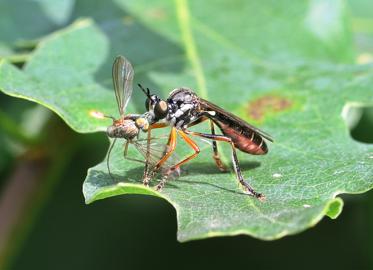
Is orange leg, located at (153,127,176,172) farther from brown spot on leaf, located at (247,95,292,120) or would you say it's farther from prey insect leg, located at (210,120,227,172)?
brown spot on leaf, located at (247,95,292,120)

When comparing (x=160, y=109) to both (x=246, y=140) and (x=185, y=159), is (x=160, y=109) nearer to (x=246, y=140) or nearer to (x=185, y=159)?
(x=185, y=159)

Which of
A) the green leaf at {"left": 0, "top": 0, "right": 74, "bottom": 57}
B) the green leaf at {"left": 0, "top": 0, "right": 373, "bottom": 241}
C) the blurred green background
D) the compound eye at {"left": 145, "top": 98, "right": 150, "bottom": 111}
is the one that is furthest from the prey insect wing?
the green leaf at {"left": 0, "top": 0, "right": 74, "bottom": 57}

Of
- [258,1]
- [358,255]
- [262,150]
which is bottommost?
[262,150]

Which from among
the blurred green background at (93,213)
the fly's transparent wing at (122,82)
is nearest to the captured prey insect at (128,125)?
the fly's transparent wing at (122,82)

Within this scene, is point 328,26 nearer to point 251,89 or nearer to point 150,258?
point 251,89

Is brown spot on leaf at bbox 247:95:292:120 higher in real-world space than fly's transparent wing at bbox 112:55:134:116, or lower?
higher

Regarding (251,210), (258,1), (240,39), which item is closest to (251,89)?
(240,39)

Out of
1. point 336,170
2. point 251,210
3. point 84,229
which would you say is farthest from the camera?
point 84,229
